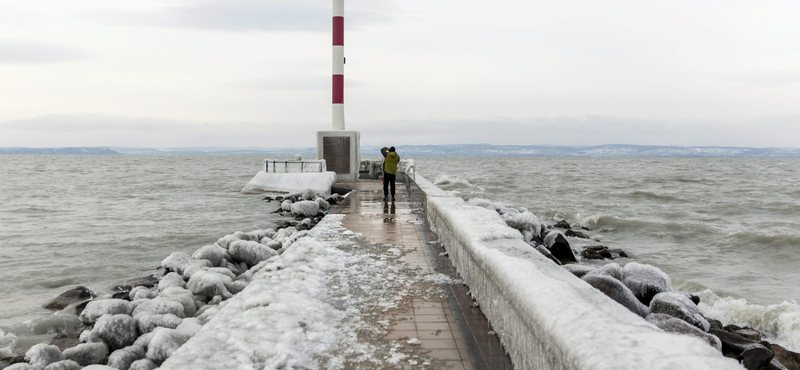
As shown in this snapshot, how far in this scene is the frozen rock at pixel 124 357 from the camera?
4.44 meters

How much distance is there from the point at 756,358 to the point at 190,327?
16.6 ft

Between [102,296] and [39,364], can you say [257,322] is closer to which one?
[39,364]

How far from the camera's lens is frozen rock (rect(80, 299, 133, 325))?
20.3ft

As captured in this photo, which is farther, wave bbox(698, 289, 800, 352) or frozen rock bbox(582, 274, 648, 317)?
wave bbox(698, 289, 800, 352)

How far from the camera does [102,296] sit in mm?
8398

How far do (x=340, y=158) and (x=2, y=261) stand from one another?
47.2 ft

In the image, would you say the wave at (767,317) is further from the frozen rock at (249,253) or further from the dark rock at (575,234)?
the dark rock at (575,234)

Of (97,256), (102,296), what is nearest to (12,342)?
(102,296)

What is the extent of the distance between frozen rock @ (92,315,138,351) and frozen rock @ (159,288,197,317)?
64cm

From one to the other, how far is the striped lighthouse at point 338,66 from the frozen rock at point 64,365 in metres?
22.0

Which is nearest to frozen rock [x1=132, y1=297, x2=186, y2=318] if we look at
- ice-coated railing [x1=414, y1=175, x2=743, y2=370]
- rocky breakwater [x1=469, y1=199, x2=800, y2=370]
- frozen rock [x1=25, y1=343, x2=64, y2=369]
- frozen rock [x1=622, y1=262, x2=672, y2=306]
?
frozen rock [x1=25, y1=343, x2=64, y2=369]

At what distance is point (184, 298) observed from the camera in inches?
234

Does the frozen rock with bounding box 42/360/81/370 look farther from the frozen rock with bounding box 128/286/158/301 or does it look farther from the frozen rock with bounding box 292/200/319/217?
the frozen rock with bounding box 292/200/319/217

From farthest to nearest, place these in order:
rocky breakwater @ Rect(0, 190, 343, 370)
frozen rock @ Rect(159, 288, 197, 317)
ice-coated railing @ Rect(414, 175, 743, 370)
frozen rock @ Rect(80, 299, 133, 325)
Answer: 1. frozen rock @ Rect(80, 299, 133, 325)
2. frozen rock @ Rect(159, 288, 197, 317)
3. rocky breakwater @ Rect(0, 190, 343, 370)
4. ice-coated railing @ Rect(414, 175, 743, 370)
